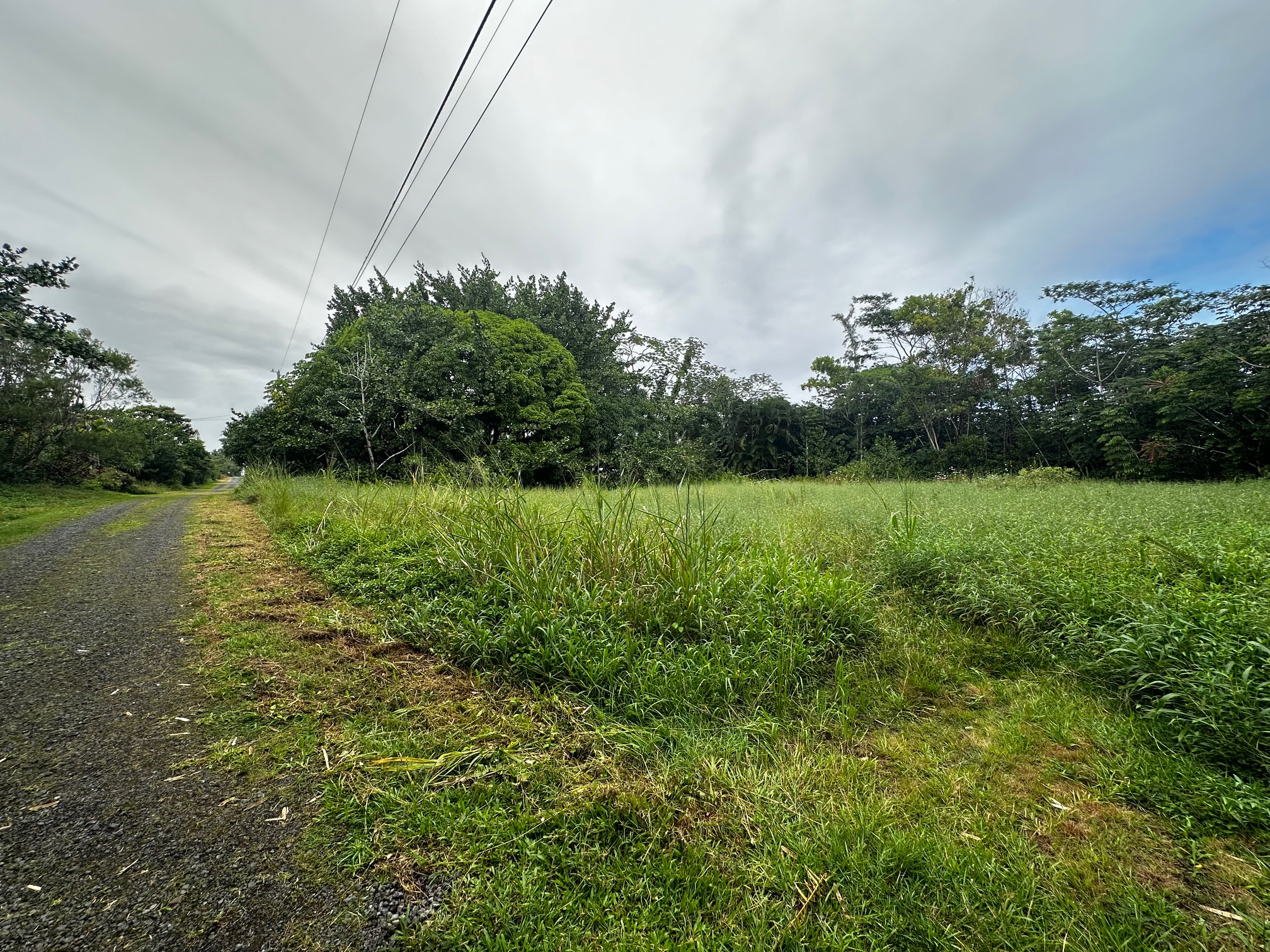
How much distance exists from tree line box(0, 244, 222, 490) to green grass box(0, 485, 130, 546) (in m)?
1.35

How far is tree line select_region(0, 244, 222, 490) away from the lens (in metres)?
9.46

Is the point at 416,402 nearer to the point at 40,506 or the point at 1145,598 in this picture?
the point at 40,506

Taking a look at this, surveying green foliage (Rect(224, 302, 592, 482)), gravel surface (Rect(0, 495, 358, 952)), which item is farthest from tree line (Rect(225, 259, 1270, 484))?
gravel surface (Rect(0, 495, 358, 952))

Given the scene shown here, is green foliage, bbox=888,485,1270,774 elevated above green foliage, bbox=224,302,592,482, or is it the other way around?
green foliage, bbox=224,302,592,482

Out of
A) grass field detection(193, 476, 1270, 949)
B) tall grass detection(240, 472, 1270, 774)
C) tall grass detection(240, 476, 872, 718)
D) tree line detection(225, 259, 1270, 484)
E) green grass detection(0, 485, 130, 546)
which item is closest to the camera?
grass field detection(193, 476, 1270, 949)

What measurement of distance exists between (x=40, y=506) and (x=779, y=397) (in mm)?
21308

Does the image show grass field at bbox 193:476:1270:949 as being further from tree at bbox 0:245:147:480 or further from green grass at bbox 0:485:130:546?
tree at bbox 0:245:147:480

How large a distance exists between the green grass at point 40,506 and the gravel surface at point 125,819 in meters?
5.25

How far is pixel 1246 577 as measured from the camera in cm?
251

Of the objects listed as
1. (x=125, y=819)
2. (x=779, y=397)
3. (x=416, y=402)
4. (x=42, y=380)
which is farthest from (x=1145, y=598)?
(x=42, y=380)

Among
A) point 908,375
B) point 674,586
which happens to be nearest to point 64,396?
point 674,586

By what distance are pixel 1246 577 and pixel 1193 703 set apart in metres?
1.45

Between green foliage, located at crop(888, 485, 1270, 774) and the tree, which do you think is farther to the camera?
the tree

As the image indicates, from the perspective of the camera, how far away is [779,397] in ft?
59.8
